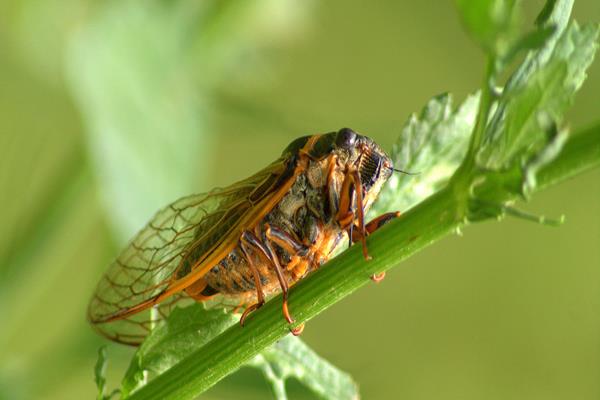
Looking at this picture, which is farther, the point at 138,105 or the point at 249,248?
the point at 138,105

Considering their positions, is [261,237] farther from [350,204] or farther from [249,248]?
[350,204]

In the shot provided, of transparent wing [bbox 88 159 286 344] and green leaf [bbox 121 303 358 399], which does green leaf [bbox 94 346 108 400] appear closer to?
green leaf [bbox 121 303 358 399]

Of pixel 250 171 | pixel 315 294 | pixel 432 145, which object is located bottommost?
pixel 315 294

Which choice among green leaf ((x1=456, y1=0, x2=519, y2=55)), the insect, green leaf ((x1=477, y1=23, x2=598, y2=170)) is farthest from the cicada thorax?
green leaf ((x1=456, y1=0, x2=519, y2=55))

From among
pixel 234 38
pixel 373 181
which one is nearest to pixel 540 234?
pixel 234 38

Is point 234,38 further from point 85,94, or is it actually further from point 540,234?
point 540,234

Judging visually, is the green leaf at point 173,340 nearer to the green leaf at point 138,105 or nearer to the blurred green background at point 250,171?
the blurred green background at point 250,171

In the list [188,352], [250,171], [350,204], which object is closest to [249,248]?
[350,204]
